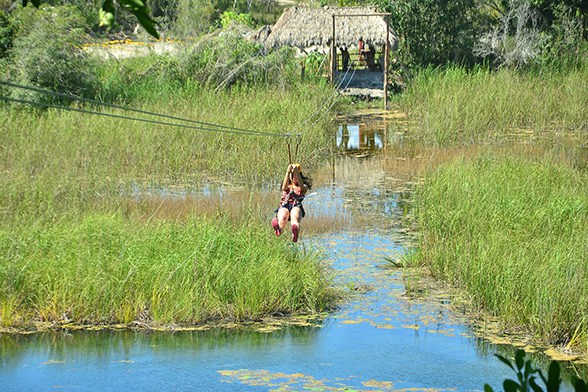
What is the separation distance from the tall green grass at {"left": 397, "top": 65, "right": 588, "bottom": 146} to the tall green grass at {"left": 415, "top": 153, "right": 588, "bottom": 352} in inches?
133

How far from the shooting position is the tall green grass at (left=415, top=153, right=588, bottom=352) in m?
8.05

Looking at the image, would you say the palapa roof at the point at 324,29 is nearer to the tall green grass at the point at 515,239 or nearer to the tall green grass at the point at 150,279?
the tall green grass at the point at 515,239

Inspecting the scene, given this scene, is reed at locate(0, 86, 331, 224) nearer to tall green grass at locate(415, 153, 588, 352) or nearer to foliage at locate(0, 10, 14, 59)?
foliage at locate(0, 10, 14, 59)

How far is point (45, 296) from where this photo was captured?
28.3ft

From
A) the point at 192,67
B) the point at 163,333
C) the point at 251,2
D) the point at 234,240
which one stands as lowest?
the point at 163,333

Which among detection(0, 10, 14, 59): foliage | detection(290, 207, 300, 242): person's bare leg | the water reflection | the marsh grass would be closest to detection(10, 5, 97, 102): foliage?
detection(0, 10, 14, 59): foliage

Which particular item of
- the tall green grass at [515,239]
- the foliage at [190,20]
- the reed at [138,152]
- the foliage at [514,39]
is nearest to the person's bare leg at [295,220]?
the tall green grass at [515,239]

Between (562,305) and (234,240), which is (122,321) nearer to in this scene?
(234,240)

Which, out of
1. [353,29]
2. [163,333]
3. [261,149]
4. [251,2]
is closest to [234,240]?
[163,333]

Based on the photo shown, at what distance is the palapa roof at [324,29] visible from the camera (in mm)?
23344

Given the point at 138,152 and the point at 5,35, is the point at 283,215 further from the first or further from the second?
the point at 5,35

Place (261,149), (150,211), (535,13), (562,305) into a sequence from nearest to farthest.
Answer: (562,305)
(150,211)
(261,149)
(535,13)

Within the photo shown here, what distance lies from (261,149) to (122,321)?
21.9ft

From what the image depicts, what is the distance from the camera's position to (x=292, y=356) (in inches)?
320
